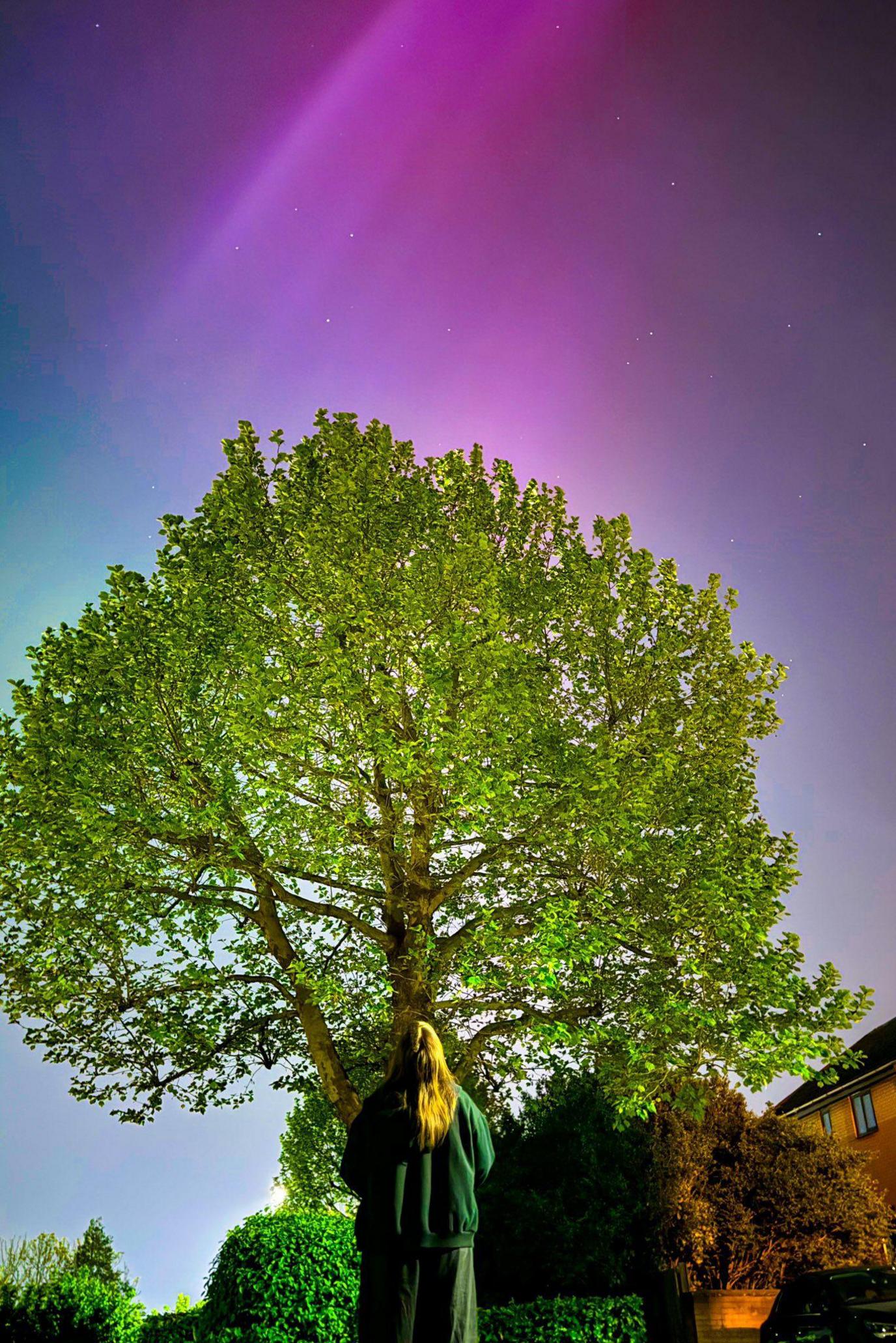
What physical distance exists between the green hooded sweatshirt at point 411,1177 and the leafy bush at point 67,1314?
10085mm

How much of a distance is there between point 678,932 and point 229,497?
37.3ft

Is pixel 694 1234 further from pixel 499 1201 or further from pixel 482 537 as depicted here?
pixel 482 537

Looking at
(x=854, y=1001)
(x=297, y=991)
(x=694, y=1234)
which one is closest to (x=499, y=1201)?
(x=694, y=1234)

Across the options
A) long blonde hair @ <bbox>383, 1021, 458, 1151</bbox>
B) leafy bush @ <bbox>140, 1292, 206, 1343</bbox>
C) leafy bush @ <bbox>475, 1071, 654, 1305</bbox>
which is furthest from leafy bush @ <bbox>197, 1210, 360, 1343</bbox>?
long blonde hair @ <bbox>383, 1021, 458, 1151</bbox>

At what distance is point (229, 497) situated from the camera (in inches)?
699

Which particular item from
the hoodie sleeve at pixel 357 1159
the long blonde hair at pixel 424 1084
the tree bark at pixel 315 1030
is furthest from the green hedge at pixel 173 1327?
the long blonde hair at pixel 424 1084

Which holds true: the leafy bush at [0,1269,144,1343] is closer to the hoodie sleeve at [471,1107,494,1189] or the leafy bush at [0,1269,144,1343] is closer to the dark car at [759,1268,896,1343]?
the dark car at [759,1268,896,1343]

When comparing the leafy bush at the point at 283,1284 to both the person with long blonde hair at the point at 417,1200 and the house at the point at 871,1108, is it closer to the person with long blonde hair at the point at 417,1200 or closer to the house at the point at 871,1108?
the person with long blonde hair at the point at 417,1200

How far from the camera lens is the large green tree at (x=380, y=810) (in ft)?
50.2

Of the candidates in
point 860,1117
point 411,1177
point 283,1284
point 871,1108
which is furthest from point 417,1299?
point 860,1117

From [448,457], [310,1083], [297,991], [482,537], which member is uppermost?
[448,457]

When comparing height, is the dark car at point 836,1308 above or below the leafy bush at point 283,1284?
below

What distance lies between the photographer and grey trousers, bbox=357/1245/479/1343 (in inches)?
210

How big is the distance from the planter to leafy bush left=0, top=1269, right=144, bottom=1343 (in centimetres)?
1113
